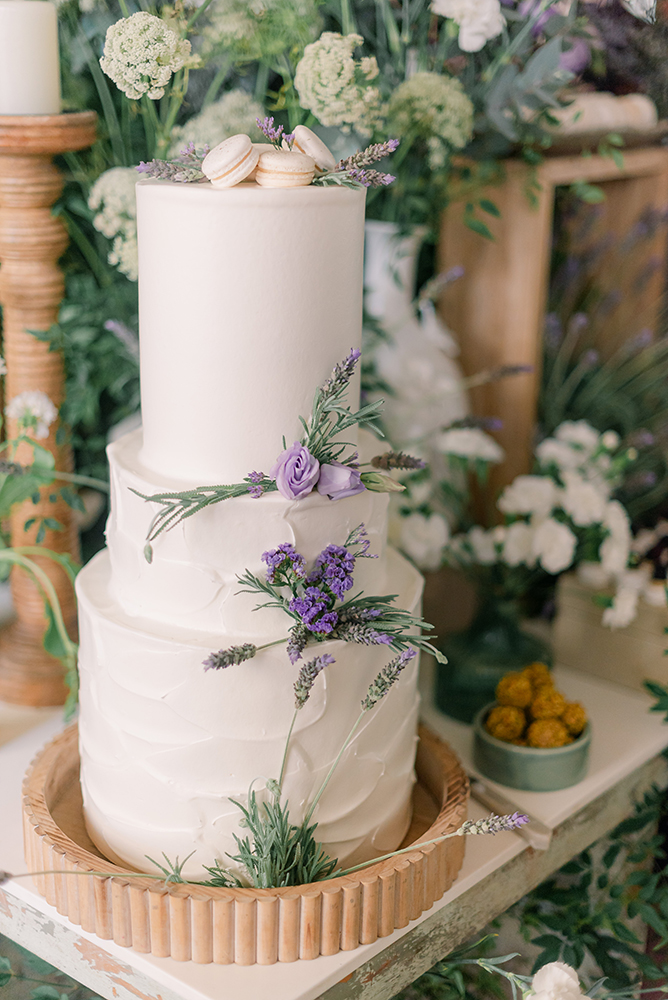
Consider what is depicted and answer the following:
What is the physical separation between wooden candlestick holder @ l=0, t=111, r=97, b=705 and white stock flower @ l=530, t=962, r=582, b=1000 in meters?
0.74

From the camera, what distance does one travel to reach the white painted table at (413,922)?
0.89 m

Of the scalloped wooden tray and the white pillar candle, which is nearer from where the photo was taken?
the scalloped wooden tray

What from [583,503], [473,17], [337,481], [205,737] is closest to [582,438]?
[583,503]

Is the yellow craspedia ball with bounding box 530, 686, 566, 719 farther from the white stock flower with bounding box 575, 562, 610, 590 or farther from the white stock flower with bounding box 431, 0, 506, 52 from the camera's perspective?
the white stock flower with bounding box 431, 0, 506, 52

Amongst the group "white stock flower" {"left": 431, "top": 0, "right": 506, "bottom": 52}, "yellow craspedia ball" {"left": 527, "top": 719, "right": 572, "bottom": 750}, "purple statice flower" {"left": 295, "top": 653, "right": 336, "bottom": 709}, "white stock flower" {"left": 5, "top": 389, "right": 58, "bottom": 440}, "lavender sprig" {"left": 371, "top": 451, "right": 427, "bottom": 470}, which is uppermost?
"white stock flower" {"left": 431, "top": 0, "right": 506, "bottom": 52}

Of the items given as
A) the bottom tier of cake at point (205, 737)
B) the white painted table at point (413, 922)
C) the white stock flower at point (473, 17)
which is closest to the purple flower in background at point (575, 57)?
the white stock flower at point (473, 17)

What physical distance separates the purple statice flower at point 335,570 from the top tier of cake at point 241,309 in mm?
99

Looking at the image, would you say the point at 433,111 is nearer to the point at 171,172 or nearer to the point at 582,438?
the point at 171,172

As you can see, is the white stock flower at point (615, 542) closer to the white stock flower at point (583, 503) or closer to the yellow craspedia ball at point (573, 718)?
the white stock flower at point (583, 503)

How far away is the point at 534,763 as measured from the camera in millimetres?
1206

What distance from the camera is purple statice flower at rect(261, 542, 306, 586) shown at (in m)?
0.84

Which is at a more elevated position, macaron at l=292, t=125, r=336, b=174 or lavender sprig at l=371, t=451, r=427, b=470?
macaron at l=292, t=125, r=336, b=174

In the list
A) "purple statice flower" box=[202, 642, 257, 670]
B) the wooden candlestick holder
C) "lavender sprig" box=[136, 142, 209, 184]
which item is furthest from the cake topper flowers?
the wooden candlestick holder

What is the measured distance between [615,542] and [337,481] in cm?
68
